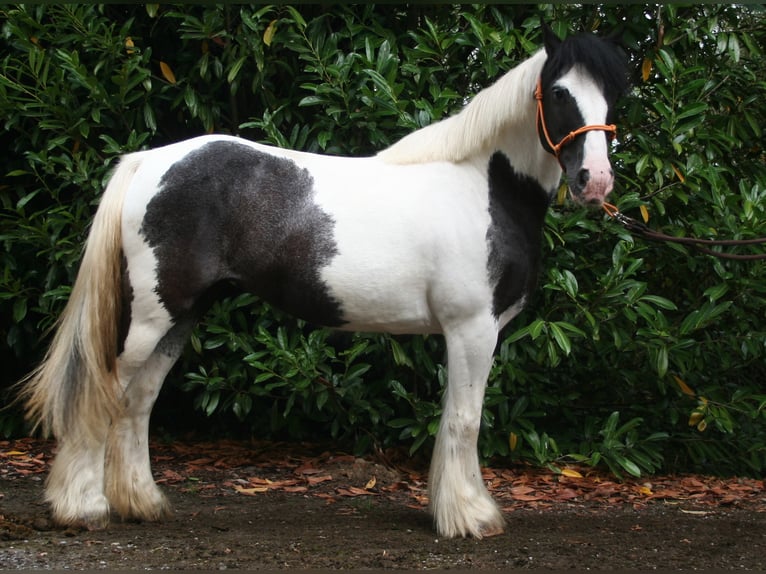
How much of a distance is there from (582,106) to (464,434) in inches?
61.1

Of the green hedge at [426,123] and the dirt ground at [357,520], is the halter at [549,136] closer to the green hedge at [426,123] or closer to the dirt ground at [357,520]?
the green hedge at [426,123]

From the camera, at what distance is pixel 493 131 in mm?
4078

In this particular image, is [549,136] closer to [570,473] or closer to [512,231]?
[512,231]

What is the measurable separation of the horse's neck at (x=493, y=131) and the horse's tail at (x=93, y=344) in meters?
1.33

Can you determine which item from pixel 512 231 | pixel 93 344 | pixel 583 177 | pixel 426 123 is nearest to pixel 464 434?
pixel 512 231

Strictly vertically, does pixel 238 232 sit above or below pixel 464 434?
above

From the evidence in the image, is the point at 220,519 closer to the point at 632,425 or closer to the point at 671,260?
the point at 632,425

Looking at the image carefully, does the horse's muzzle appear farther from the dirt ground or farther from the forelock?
the dirt ground

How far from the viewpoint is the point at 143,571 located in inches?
136

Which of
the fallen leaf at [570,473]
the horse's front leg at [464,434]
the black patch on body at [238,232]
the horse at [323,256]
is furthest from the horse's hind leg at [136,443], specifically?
the fallen leaf at [570,473]

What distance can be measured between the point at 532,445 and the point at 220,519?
195 centimetres

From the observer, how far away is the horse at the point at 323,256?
3949 mm

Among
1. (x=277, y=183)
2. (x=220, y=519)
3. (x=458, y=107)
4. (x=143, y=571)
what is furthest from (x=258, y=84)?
(x=143, y=571)

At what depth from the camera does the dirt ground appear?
372 centimetres
